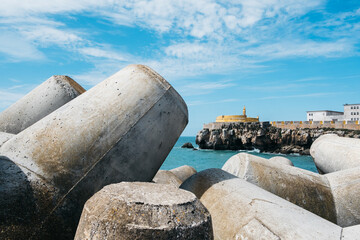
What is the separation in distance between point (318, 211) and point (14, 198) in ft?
12.5

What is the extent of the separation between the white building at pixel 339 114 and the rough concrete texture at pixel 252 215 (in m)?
52.8

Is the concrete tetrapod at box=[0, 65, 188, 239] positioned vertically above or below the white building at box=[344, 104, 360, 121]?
above

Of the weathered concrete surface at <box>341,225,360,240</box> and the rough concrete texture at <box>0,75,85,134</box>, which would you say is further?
the rough concrete texture at <box>0,75,85,134</box>

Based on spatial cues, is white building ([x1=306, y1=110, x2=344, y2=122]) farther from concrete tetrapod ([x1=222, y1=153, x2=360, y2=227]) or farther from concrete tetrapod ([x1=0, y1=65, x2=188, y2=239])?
concrete tetrapod ([x1=0, y1=65, x2=188, y2=239])

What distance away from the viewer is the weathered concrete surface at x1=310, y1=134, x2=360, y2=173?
6.91m

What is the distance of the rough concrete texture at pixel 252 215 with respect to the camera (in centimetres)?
279

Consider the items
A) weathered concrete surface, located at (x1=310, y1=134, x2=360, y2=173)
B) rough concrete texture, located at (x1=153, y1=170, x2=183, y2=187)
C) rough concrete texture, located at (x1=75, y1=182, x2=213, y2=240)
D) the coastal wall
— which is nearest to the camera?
rough concrete texture, located at (x1=75, y1=182, x2=213, y2=240)

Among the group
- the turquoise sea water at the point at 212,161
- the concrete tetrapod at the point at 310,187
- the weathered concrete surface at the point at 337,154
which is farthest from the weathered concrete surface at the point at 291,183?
the turquoise sea water at the point at 212,161

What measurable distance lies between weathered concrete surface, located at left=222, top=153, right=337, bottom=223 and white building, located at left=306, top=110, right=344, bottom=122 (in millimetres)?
52820

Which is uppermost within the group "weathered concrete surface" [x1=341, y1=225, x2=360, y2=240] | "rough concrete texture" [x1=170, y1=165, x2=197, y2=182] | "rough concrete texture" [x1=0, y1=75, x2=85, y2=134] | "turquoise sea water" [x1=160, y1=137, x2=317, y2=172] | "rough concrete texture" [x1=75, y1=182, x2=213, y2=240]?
"rough concrete texture" [x1=0, y1=75, x2=85, y2=134]

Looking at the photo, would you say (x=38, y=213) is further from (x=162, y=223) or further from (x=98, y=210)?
(x=162, y=223)

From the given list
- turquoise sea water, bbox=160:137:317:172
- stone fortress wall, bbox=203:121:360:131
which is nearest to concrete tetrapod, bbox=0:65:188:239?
turquoise sea water, bbox=160:137:317:172

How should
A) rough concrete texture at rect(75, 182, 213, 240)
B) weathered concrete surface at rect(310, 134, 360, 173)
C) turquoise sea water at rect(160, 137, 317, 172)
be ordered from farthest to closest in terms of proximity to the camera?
turquoise sea water at rect(160, 137, 317, 172) → weathered concrete surface at rect(310, 134, 360, 173) → rough concrete texture at rect(75, 182, 213, 240)

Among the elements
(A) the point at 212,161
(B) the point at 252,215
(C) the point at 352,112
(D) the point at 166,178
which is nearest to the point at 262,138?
(A) the point at 212,161
